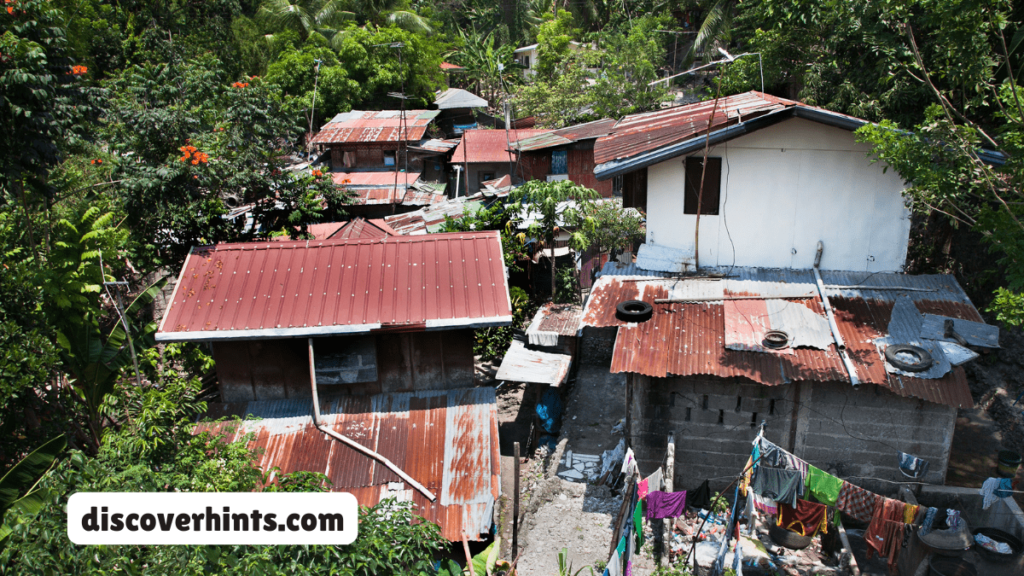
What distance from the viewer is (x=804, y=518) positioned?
31.3ft

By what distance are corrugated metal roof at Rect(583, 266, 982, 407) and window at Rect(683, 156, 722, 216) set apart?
140 cm

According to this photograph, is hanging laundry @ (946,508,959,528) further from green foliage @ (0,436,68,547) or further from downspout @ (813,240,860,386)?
green foliage @ (0,436,68,547)

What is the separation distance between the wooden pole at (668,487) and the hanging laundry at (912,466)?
140 inches

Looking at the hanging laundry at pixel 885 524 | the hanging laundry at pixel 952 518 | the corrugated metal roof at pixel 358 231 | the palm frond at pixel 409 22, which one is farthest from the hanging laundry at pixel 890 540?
the palm frond at pixel 409 22

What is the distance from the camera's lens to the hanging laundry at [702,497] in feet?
35.3

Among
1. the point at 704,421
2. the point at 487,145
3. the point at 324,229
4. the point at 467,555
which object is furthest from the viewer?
the point at 487,145

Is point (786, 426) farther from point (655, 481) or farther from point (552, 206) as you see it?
point (552, 206)

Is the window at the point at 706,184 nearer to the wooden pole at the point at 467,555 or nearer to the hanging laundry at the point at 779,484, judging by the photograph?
the hanging laundry at the point at 779,484

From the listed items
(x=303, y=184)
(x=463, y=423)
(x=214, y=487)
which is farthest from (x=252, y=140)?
(x=214, y=487)

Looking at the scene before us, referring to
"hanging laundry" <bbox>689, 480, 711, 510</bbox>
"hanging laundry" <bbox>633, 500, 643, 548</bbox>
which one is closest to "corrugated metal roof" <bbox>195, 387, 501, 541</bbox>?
"hanging laundry" <bbox>633, 500, 643, 548</bbox>

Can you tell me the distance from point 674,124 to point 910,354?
6574mm

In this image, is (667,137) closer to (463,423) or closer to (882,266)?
(882,266)

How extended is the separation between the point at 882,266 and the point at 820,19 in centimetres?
758

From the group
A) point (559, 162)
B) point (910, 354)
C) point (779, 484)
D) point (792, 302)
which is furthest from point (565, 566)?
point (559, 162)
